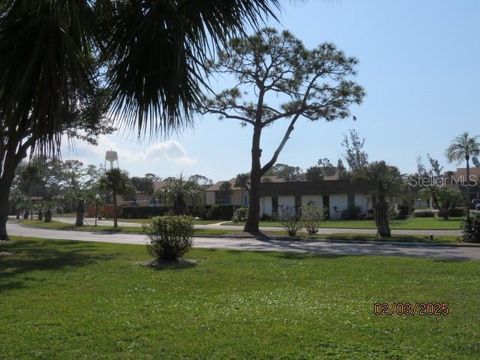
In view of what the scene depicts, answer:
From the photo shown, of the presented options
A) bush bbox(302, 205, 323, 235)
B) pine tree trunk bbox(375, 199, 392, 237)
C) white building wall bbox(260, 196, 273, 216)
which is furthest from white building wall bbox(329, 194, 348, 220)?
pine tree trunk bbox(375, 199, 392, 237)

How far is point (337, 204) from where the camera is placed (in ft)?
199

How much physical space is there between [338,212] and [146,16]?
57790 millimetres

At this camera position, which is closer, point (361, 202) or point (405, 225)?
point (405, 225)

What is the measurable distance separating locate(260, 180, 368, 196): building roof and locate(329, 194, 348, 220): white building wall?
64 centimetres

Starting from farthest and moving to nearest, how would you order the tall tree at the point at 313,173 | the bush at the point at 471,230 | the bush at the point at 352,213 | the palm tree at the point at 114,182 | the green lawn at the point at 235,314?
1. the tall tree at the point at 313,173
2. the bush at the point at 352,213
3. the palm tree at the point at 114,182
4. the bush at the point at 471,230
5. the green lawn at the point at 235,314

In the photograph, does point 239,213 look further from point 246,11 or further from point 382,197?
point 246,11

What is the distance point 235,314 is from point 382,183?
23280mm

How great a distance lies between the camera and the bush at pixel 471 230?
26.7 meters

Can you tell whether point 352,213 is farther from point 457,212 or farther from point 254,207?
point 254,207

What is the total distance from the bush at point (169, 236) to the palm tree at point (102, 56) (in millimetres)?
10827

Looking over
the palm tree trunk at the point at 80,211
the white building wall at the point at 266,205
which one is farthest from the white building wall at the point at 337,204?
the palm tree trunk at the point at 80,211

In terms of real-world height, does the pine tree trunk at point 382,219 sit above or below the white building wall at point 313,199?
below

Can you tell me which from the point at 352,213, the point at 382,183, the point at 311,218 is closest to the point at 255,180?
the point at 311,218

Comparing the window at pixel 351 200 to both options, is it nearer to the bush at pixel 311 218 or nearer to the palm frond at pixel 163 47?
the bush at pixel 311 218
